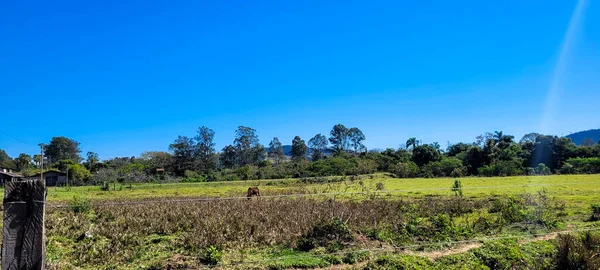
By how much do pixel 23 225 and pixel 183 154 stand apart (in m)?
66.8

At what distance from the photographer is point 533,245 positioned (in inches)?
254

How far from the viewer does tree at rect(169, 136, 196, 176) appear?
65062 millimetres

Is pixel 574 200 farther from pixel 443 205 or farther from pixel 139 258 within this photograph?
pixel 139 258

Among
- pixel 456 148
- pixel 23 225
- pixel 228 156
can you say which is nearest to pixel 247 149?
pixel 228 156

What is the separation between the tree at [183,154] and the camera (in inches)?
2562

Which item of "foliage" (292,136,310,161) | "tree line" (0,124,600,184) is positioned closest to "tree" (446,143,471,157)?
"tree line" (0,124,600,184)

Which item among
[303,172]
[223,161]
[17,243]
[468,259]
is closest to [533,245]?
[468,259]

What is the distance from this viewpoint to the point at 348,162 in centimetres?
5097

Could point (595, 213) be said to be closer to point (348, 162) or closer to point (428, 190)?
point (428, 190)

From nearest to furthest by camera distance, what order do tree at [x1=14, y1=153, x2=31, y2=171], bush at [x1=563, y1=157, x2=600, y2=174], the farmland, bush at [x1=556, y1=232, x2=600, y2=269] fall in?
bush at [x1=556, y1=232, x2=600, y2=269] → the farmland → bush at [x1=563, y1=157, x2=600, y2=174] → tree at [x1=14, y1=153, x2=31, y2=171]

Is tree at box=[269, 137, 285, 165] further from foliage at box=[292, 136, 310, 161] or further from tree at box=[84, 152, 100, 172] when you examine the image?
tree at box=[84, 152, 100, 172]

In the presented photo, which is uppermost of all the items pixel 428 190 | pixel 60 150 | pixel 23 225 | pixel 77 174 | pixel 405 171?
pixel 60 150

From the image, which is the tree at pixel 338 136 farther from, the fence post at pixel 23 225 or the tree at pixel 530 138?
the fence post at pixel 23 225

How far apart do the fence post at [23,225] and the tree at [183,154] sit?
213ft
